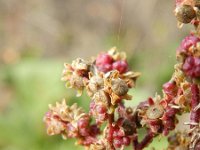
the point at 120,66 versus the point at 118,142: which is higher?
the point at 120,66

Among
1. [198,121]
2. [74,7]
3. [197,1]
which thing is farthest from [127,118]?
[74,7]

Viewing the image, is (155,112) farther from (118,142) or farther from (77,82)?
(77,82)

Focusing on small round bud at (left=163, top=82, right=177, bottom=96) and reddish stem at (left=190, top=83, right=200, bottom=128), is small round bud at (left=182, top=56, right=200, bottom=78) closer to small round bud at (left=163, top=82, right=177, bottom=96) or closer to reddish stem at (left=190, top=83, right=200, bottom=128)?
reddish stem at (left=190, top=83, right=200, bottom=128)

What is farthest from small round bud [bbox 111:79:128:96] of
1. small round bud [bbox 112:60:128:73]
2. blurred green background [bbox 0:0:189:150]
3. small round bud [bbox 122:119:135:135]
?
blurred green background [bbox 0:0:189:150]

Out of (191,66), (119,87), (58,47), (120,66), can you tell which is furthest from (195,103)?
(58,47)

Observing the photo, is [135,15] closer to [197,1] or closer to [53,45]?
[53,45]

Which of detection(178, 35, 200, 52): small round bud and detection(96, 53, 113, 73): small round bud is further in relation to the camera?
detection(96, 53, 113, 73): small round bud

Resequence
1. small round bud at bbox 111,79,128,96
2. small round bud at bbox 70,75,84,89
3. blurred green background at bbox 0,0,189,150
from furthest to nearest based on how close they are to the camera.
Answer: blurred green background at bbox 0,0,189,150
small round bud at bbox 70,75,84,89
small round bud at bbox 111,79,128,96
